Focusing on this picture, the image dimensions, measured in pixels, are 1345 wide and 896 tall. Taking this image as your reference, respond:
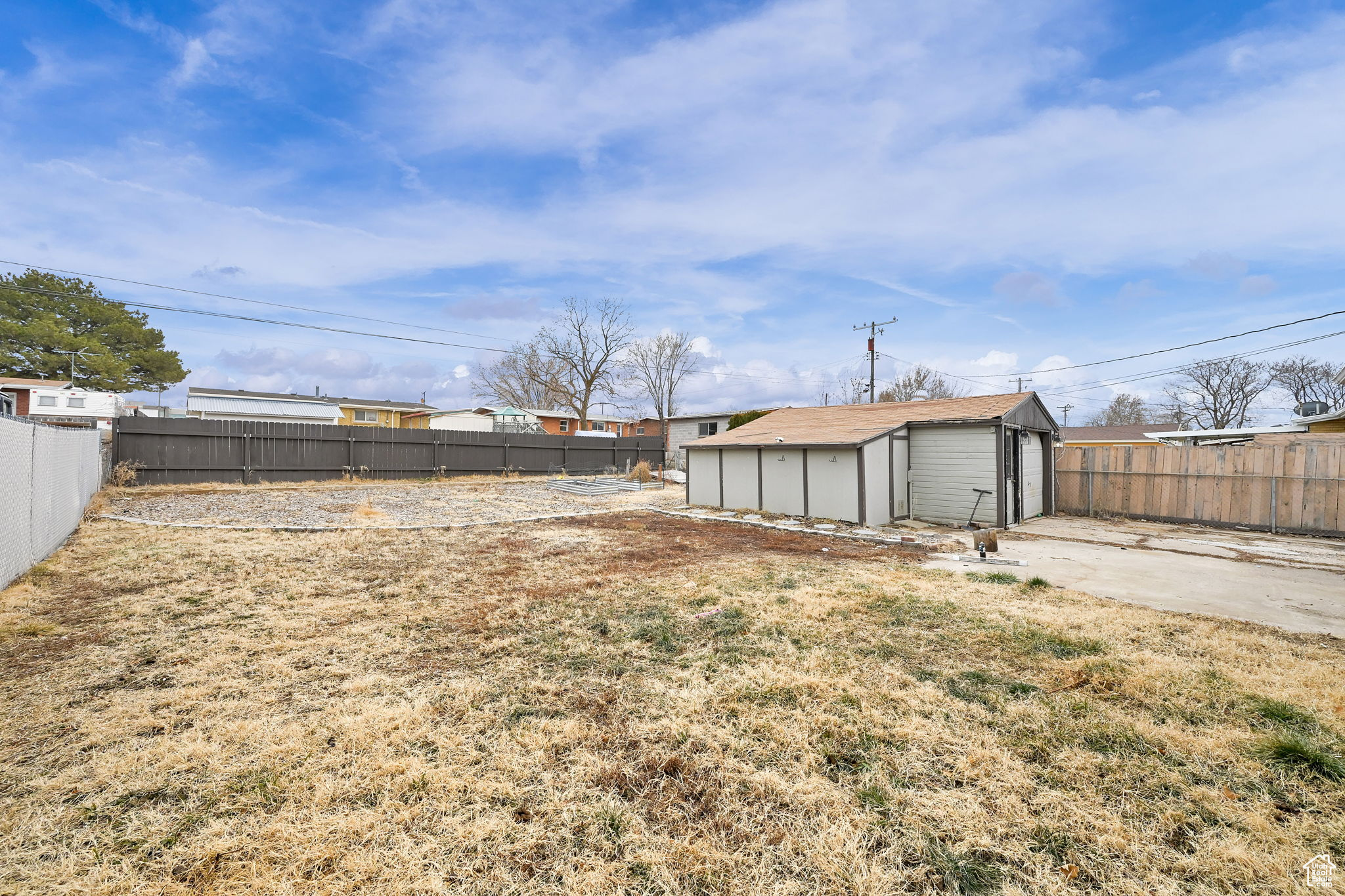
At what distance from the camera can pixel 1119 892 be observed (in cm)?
189

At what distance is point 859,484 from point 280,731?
32.2 ft

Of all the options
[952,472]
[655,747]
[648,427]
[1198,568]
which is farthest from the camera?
[648,427]

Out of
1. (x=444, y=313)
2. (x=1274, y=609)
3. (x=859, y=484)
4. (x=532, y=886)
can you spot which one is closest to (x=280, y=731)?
(x=532, y=886)

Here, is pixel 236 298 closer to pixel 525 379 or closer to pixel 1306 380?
pixel 525 379

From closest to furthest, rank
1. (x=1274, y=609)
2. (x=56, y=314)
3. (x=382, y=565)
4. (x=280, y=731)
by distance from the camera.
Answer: (x=280, y=731)
(x=1274, y=609)
(x=382, y=565)
(x=56, y=314)

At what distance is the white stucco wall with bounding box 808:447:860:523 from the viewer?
10.8 metres

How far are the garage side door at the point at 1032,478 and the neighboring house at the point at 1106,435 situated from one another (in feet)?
66.2

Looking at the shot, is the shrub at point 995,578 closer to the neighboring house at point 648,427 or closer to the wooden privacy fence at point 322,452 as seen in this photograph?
the wooden privacy fence at point 322,452

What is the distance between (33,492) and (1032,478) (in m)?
17.1

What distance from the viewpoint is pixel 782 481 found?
12.2 metres

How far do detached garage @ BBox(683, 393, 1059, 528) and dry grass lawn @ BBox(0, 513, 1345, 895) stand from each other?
584 cm

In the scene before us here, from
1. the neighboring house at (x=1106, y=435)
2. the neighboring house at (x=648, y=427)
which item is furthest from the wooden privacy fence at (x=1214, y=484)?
the neighboring house at (x=648, y=427)

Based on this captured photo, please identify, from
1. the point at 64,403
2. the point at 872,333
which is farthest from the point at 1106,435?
the point at 64,403

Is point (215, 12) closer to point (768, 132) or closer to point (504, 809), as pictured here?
point (768, 132)
